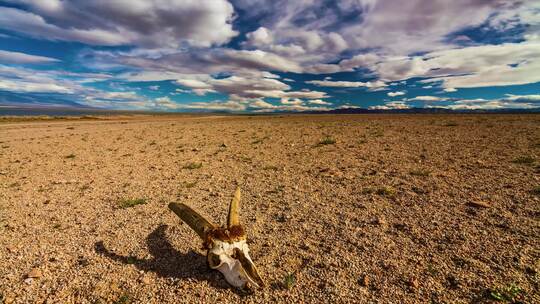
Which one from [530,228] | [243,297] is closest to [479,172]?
[530,228]

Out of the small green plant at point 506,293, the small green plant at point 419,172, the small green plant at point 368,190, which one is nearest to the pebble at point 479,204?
the small green plant at point 368,190

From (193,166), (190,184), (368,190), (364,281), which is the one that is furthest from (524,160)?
(193,166)

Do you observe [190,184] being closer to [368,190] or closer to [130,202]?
[130,202]

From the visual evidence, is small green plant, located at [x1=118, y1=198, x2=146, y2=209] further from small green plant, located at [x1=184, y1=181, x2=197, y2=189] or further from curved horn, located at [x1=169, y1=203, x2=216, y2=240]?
curved horn, located at [x1=169, y1=203, x2=216, y2=240]

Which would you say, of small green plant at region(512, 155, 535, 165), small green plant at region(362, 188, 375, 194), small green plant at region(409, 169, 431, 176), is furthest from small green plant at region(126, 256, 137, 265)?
small green plant at region(512, 155, 535, 165)

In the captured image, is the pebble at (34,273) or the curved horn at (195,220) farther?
the curved horn at (195,220)

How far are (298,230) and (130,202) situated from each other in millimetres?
5199

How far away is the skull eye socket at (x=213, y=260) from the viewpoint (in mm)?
5199

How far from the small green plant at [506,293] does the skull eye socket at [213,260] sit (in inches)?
173

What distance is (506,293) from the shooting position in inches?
175

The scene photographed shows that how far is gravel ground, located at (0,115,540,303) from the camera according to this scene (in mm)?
4840

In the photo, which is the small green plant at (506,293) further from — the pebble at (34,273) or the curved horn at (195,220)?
the pebble at (34,273)

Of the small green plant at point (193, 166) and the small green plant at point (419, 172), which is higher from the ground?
the small green plant at point (419, 172)

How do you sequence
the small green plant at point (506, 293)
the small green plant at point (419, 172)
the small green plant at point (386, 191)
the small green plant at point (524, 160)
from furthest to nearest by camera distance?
the small green plant at point (524, 160) → the small green plant at point (419, 172) → the small green plant at point (386, 191) → the small green plant at point (506, 293)
